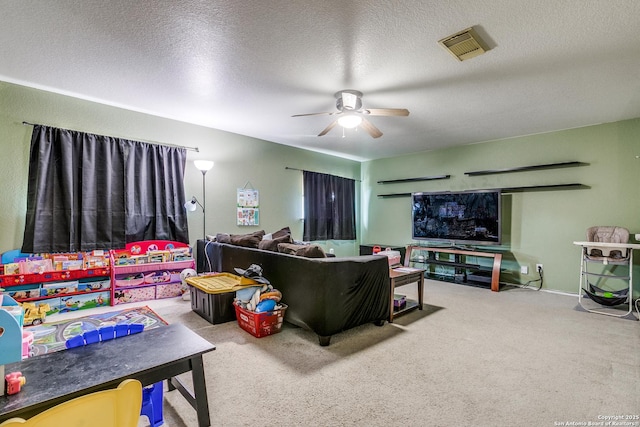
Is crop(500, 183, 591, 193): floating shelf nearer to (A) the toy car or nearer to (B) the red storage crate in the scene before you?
(B) the red storage crate

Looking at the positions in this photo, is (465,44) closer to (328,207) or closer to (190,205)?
(190,205)

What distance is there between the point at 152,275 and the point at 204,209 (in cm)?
116

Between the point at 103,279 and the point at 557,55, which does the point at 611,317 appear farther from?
the point at 103,279

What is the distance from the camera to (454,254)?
520 centimetres

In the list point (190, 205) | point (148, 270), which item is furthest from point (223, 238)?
point (148, 270)

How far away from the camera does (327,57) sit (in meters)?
2.47

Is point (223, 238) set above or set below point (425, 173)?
below

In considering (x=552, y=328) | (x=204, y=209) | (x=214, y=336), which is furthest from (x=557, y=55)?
(x=204, y=209)

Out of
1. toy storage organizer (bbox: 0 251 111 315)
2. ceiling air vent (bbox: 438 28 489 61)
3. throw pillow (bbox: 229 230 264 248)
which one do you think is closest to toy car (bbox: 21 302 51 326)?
toy storage organizer (bbox: 0 251 111 315)

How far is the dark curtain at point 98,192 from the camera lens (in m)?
3.22

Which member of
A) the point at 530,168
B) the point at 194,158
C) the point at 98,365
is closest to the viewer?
the point at 98,365

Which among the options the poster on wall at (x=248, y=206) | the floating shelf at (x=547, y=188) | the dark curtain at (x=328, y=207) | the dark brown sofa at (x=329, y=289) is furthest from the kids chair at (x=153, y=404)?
the floating shelf at (x=547, y=188)

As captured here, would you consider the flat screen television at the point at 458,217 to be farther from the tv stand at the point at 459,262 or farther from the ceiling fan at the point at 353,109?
the ceiling fan at the point at 353,109

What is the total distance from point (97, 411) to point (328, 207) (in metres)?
5.60
